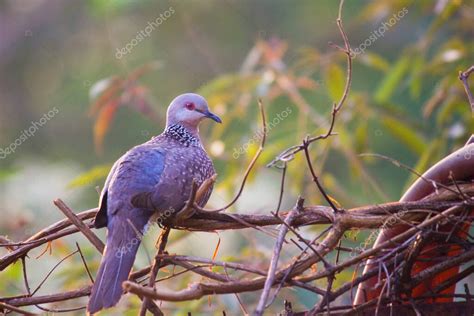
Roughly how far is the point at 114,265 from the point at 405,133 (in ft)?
7.66

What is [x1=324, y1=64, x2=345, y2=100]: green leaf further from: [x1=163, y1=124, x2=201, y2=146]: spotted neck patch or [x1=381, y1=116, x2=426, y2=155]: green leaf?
[x1=163, y1=124, x2=201, y2=146]: spotted neck patch

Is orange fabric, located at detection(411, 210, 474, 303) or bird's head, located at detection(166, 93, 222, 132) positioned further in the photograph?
bird's head, located at detection(166, 93, 222, 132)

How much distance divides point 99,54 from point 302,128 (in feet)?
18.0

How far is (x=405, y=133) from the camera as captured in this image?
4.39m

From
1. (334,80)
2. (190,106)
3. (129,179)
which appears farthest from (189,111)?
(129,179)

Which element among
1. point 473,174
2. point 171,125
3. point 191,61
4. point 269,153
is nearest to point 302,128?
point 269,153

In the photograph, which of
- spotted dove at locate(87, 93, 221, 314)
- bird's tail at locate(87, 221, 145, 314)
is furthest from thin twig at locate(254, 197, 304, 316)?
bird's tail at locate(87, 221, 145, 314)

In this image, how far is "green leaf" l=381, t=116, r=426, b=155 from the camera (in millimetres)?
4367

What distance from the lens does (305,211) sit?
86.8 inches

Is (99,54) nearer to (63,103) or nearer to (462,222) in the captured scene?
(63,103)

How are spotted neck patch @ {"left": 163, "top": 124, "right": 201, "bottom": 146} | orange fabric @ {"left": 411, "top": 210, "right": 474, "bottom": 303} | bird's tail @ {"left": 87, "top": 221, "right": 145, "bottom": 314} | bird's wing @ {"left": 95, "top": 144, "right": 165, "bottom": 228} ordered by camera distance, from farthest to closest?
spotted neck patch @ {"left": 163, "top": 124, "right": 201, "bottom": 146}, bird's wing @ {"left": 95, "top": 144, "right": 165, "bottom": 228}, bird's tail @ {"left": 87, "top": 221, "right": 145, "bottom": 314}, orange fabric @ {"left": 411, "top": 210, "right": 474, "bottom": 303}

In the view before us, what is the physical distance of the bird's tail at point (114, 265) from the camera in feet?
7.65

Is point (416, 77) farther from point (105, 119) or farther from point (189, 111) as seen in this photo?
point (105, 119)

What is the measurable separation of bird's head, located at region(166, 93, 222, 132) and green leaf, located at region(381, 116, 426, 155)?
974mm
